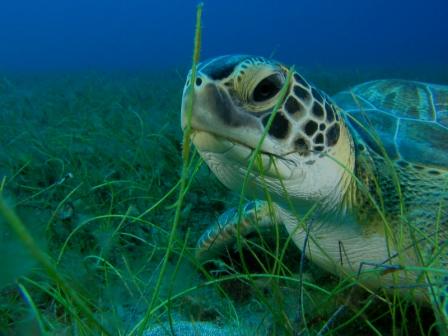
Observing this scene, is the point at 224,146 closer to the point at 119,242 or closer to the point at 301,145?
the point at 301,145

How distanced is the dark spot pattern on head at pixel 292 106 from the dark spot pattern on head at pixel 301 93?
0.03m

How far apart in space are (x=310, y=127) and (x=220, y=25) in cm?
9874

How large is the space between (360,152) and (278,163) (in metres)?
0.47

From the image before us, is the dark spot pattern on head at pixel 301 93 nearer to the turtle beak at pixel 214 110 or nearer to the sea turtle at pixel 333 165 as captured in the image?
the sea turtle at pixel 333 165

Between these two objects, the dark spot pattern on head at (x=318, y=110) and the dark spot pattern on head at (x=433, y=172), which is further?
the dark spot pattern on head at (x=433, y=172)

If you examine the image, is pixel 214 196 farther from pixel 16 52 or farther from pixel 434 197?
pixel 16 52

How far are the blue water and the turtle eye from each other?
60.6m

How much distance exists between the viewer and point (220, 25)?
309 feet

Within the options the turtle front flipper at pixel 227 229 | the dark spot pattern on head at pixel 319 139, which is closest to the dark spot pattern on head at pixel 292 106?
the dark spot pattern on head at pixel 319 139

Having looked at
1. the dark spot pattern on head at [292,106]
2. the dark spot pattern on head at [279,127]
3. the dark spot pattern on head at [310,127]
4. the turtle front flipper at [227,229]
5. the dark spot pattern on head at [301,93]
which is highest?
the dark spot pattern on head at [301,93]

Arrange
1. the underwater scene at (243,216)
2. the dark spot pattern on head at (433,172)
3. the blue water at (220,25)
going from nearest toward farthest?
1. the underwater scene at (243,216)
2. the dark spot pattern on head at (433,172)
3. the blue water at (220,25)

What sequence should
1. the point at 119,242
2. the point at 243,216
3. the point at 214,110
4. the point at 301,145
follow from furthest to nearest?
the point at 243,216 → the point at 119,242 → the point at 301,145 → the point at 214,110

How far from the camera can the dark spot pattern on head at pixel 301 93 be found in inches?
47.2

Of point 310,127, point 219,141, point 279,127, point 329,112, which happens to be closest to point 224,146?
point 219,141
